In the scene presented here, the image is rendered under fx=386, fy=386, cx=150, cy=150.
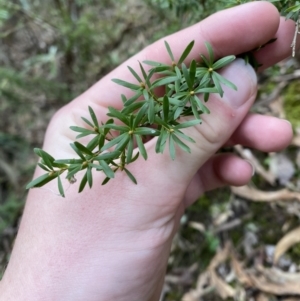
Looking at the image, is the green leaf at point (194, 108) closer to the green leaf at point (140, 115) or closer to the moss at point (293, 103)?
the green leaf at point (140, 115)

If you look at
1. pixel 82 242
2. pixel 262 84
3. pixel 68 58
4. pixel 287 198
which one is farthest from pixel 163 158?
pixel 68 58

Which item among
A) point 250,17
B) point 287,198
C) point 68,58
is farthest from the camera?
point 68,58

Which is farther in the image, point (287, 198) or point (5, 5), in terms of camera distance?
point (287, 198)

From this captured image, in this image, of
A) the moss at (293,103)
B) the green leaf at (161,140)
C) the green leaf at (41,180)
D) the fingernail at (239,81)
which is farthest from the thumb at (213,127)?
the moss at (293,103)

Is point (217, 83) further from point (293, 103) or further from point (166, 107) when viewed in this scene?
point (293, 103)

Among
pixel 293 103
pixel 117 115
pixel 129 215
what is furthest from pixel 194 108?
pixel 293 103

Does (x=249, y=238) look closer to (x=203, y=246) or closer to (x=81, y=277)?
(x=203, y=246)

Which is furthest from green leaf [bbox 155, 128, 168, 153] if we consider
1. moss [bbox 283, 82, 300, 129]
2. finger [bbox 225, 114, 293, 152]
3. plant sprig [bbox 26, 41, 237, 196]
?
moss [bbox 283, 82, 300, 129]
